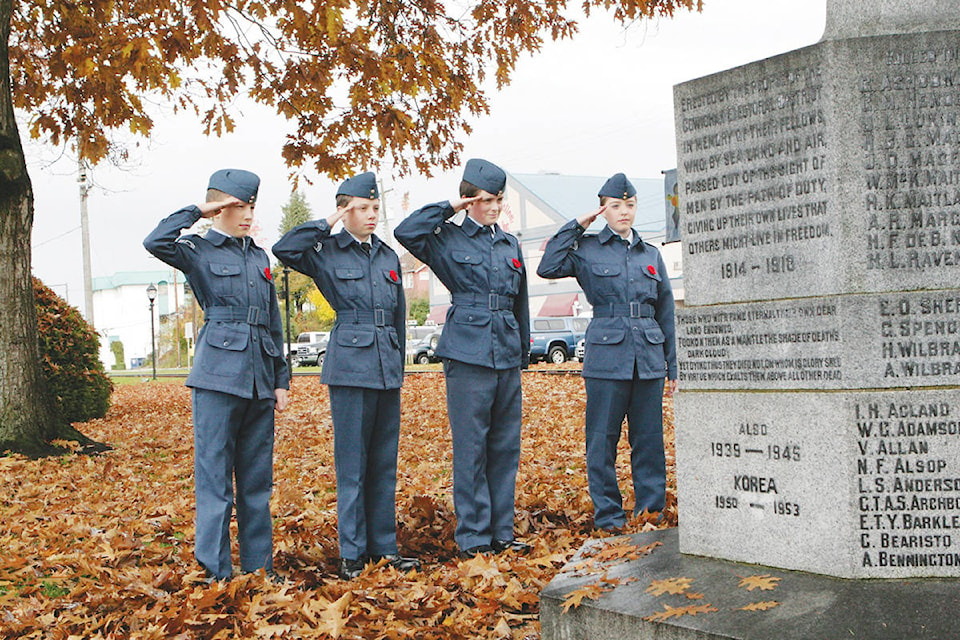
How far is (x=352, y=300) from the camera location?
5.30 meters

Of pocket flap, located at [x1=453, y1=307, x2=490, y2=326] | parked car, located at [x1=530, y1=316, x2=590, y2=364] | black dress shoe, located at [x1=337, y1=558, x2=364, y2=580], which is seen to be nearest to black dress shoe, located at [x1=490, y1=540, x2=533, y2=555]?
black dress shoe, located at [x1=337, y1=558, x2=364, y2=580]

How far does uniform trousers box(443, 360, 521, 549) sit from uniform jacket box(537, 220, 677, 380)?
2.05 ft

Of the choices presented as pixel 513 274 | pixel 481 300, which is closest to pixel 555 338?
pixel 513 274

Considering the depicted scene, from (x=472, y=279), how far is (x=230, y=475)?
175cm

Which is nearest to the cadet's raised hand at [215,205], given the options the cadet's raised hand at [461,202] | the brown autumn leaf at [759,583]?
the cadet's raised hand at [461,202]

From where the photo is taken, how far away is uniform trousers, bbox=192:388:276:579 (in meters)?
4.68

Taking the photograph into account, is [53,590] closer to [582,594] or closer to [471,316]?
[471,316]

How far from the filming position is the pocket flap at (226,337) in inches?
188

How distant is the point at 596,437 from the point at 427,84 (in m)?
5.79

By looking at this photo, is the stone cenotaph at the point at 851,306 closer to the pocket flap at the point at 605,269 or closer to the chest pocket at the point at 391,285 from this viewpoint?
the pocket flap at the point at 605,269

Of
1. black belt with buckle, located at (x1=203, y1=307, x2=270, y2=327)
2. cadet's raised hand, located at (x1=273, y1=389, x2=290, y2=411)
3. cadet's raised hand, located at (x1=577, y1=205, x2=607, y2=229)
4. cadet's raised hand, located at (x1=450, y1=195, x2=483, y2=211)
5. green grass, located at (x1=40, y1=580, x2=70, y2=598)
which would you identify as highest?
Answer: cadet's raised hand, located at (x1=450, y1=195, x2=483, y2=211)

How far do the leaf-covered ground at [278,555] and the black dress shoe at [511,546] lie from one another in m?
0.16

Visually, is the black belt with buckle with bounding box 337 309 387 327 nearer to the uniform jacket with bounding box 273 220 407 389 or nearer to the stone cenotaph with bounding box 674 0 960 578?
the uniform jacket with bounding box 273 220 407 389

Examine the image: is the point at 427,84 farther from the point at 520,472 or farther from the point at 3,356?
the point at 3,356
